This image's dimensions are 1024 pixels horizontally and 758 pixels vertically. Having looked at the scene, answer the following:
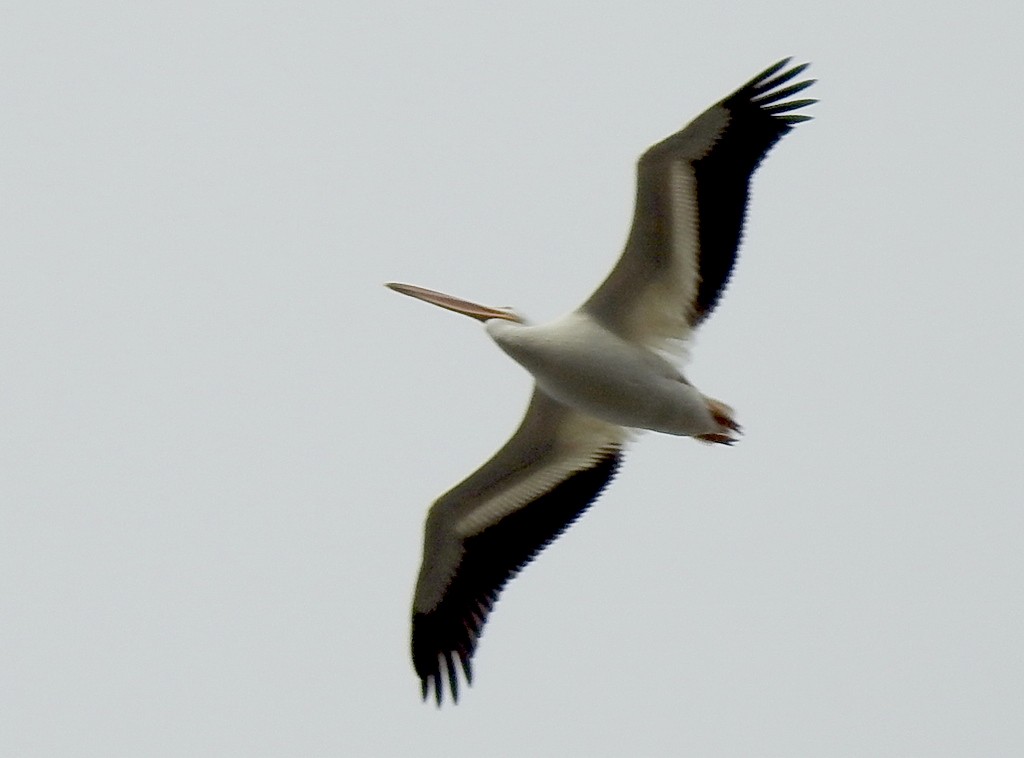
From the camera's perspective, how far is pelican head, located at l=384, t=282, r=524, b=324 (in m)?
11.9

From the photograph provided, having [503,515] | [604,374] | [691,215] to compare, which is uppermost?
[691,215]

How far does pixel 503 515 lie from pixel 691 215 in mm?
2677

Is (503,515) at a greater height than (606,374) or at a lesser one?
lesser

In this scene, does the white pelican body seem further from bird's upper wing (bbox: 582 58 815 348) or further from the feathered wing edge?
the feathered wing edge

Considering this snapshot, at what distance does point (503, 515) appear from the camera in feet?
39.8

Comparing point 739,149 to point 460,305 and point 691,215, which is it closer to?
point 691,215

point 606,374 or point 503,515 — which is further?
point 503,515

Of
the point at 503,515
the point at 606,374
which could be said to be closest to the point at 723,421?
the point at 606,374

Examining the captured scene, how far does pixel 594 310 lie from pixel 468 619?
2515 millimetres

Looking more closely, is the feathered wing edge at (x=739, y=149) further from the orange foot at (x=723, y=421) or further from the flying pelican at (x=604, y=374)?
the orange foot at (x=723, y=421)

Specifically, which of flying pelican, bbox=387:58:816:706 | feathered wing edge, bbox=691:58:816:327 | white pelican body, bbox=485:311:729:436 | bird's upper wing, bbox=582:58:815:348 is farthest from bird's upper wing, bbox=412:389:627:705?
feathered wing edge, bbox=691:58:816:327

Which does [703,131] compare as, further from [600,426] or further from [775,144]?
[600,426]

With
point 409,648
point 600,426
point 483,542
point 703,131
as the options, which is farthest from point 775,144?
point 409,648

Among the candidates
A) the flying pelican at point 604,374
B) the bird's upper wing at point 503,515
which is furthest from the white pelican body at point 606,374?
the bird's upper wing at point 503,515
